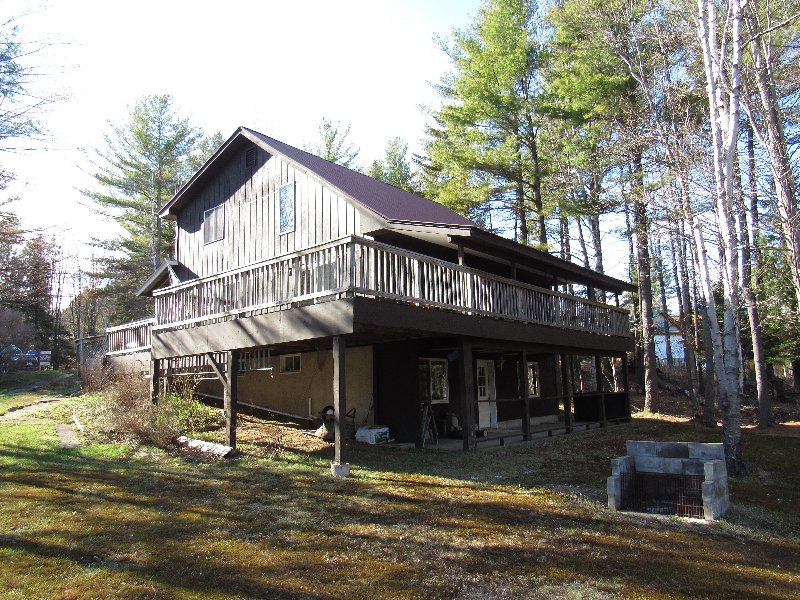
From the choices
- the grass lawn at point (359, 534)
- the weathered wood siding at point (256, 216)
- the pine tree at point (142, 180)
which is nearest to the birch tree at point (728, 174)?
the grass lawn at point (359, 534)

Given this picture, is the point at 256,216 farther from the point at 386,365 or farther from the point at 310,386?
the point at 386,365

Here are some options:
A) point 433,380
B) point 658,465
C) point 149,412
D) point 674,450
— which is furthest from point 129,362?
point 674,450

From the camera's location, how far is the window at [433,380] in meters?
13.3

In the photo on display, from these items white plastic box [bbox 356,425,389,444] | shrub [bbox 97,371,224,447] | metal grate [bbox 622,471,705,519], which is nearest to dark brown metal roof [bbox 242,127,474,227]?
white plastic box [bbox 356,425,389,444]

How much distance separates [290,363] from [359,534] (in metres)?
9.83

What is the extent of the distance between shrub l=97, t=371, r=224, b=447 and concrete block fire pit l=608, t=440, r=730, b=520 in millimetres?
7830

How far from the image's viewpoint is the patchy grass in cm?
1757

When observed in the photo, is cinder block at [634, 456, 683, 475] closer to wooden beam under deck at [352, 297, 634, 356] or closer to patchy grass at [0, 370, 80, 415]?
wooden beam under deck at [352, 297, 634, 356]

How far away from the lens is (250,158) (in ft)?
50.9

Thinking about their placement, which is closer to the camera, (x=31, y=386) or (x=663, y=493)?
(x=663, y=493)

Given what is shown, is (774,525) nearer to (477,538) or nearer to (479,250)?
(477,538)

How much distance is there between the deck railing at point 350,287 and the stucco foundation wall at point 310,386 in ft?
10.4

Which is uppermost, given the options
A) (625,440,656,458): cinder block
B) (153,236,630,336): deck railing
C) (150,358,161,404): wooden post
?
(153,236,630,336): deck railing

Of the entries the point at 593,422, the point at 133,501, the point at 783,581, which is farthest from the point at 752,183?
the point at 133,501
